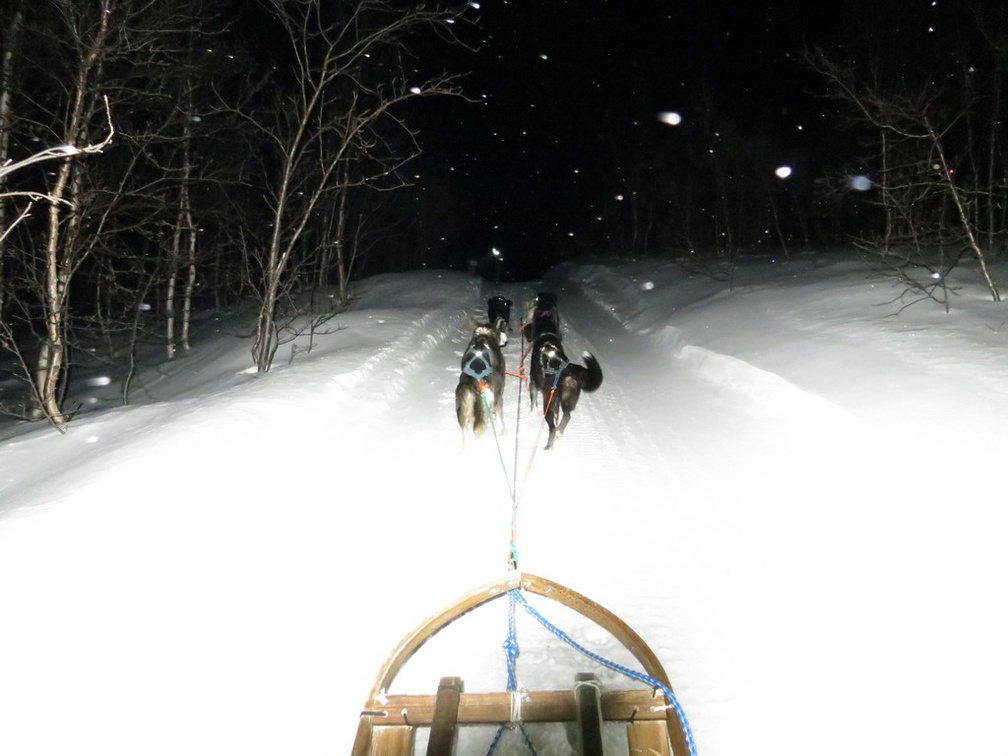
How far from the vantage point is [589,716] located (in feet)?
6.55

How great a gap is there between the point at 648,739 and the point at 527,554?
2.19 meters

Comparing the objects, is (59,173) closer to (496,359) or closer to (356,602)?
(496,359)

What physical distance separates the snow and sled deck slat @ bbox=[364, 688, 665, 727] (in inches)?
20.4

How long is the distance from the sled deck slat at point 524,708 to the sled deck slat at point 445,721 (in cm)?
5

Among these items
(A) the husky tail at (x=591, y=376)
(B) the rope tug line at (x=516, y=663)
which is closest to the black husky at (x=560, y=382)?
(A) the husky tail at (x=591, y=376)

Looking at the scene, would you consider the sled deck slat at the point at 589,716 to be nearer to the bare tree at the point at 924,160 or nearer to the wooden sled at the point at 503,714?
the wooden sled at the point at 503,714

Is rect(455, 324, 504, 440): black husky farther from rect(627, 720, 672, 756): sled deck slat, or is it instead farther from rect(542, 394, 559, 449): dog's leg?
rect(627, 720, 672, 756): sled deck slat

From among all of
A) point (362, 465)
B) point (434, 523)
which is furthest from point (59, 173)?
point (434, 523)

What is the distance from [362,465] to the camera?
20.4 ft

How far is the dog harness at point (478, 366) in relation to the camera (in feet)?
21.9

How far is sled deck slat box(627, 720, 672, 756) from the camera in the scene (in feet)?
6.68

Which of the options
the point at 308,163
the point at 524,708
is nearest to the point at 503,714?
the point at 524,708

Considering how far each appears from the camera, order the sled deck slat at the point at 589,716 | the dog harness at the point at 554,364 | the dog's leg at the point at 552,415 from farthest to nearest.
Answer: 1. the dog harness at the point at 554,364
2. the dog's leg at the point at 552,415
3. the sled deck slat at the point at 589,716

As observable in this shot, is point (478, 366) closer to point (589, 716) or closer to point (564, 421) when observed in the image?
point (564, 421)
